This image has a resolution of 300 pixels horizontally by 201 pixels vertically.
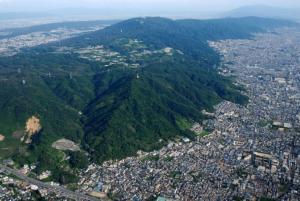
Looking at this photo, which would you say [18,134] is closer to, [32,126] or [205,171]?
[32,126]

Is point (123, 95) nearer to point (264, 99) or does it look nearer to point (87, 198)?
point (264, 99)

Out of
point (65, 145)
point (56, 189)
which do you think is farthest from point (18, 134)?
point (56, 189)

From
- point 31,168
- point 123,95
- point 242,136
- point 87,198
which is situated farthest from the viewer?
point 123,95

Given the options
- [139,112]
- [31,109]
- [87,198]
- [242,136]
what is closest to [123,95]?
[139,112]

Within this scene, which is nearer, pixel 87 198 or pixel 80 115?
pixel 87 198

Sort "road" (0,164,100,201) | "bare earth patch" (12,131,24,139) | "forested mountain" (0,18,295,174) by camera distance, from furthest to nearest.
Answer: "bare earth patch" (12,131,24,139), "forested mountain" (0,18,295,174), "road" (0,164,100,201)

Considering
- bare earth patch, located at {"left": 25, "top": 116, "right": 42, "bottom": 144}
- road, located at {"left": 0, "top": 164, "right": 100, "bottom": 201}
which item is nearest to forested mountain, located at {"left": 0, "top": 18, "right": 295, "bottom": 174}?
bare earth patch, located at {"left": 25, "top": 116, "right": 42, "bottom": 144}

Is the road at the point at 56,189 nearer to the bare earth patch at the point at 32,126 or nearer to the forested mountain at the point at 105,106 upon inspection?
the forested mountain at the point at 105,106

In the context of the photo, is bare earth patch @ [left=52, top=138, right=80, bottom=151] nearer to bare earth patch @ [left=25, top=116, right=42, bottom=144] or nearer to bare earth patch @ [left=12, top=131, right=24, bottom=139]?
bare earth patch @ [left=25, top=116, right=42, bottom=144]

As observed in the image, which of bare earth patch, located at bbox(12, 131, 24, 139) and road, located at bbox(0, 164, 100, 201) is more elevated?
bare earth patch, located at bbox(12, 131, 24, 139)
